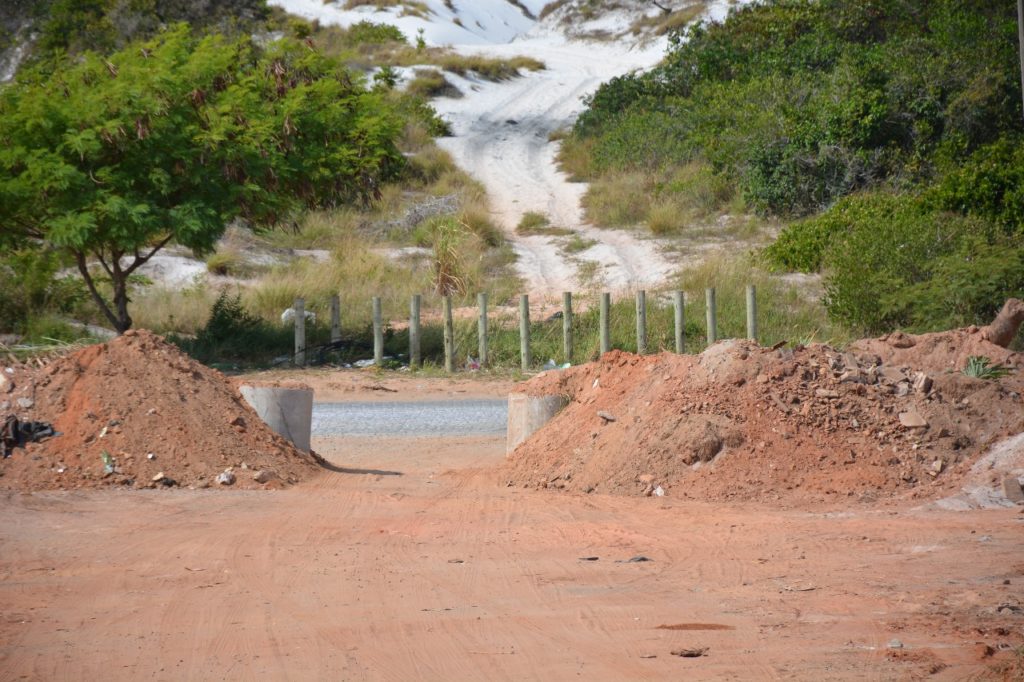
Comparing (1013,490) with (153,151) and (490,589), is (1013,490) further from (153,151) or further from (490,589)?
(153,151)

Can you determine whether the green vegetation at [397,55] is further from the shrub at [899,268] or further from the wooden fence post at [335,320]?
the shrub at [899,268]

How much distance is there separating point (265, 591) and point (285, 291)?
1678 centimetres

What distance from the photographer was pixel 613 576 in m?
6.22

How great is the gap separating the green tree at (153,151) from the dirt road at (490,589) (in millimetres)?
10154

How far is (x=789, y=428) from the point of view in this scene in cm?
896

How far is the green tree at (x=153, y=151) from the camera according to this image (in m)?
17.7

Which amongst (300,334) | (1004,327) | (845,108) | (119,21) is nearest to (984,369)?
(1004,327)

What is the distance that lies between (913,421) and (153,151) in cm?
1332

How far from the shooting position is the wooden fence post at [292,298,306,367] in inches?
749

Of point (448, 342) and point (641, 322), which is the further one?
point (448, 342)

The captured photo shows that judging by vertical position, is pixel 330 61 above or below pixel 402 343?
above

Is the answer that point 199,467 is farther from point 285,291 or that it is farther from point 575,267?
point 575,267

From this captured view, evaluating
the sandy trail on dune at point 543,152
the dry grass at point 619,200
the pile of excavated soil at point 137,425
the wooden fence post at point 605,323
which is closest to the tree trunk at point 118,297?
the wooden fence post at point 605,323

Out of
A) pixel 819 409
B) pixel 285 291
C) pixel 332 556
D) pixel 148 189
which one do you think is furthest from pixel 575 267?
pixel 332 556
